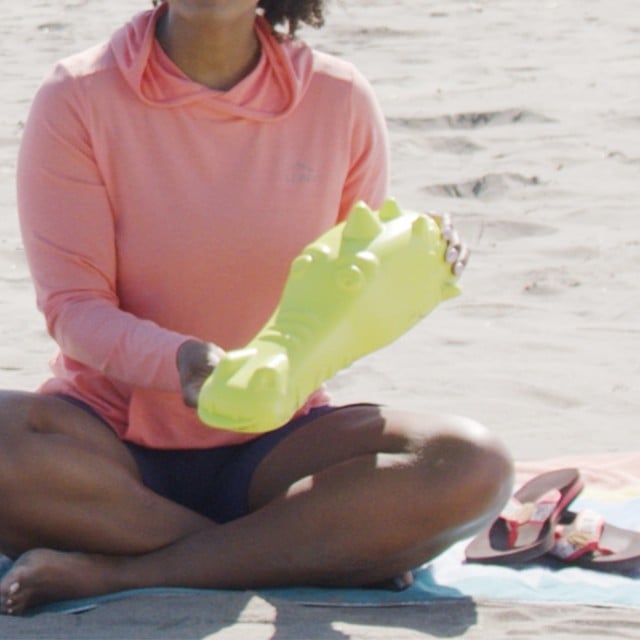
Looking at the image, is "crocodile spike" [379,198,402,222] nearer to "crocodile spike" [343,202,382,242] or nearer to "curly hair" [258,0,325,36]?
"crocodile spike" [343,202,382,242]

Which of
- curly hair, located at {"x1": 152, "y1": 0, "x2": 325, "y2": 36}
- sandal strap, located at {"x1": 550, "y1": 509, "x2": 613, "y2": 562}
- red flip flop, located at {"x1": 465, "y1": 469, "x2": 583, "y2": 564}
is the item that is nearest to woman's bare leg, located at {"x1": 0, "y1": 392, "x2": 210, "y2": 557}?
red flip flop, located at {"x1": 465, "y1": 469, "x2": 583, "y2": 564}

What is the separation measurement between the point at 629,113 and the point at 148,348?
3710 millimetres

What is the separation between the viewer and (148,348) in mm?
2697

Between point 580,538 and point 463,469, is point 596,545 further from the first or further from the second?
point 463,469

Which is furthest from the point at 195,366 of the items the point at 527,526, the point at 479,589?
the point at 527,526

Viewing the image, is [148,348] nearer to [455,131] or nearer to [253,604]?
[253,604]

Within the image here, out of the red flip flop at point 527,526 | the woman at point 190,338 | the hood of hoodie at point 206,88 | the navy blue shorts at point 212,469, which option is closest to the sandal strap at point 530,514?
the red flip flop at point 527,526

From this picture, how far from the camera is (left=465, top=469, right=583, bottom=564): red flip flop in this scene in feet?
9.59

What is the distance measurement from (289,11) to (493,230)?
2.10 metres

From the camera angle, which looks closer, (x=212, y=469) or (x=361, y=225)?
(x=361, y=225)

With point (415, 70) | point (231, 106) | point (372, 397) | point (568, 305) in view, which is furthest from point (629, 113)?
point (231, 106)

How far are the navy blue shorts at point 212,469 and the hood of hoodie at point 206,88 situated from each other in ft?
1.57

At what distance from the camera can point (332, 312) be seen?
2.54 meters

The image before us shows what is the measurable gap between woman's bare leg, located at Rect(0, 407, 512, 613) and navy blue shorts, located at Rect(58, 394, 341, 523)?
9cm
